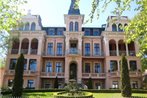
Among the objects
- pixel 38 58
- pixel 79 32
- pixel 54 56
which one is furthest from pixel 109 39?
pixel 38 58

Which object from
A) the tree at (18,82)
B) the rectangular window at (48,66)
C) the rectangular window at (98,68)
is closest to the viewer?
the tree at (18,82)

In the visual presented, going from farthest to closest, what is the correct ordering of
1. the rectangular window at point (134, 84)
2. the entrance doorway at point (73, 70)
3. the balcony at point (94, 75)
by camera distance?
the entrance doorway at point (73, 70) < the balcony at point (94, 75) < the rectangular window at point (134, 84)

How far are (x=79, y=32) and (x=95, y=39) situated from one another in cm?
397

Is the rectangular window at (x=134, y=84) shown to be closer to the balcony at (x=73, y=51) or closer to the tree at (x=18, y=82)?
the balcony at (x=73, y=51)

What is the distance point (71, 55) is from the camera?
34938 millimetres

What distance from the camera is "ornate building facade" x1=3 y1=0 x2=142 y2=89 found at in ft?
112

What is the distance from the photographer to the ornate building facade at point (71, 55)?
112ft

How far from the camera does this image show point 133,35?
619 inches

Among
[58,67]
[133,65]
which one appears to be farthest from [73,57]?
[133,65]

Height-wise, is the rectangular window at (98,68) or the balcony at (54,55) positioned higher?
the balcony at (54,55)

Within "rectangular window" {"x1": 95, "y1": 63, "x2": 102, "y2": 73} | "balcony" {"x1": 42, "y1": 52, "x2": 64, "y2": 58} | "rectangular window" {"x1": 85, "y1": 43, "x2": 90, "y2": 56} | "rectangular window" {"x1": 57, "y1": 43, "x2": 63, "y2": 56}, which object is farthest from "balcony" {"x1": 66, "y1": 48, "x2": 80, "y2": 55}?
"rectangular window" {"x1": 95, "y1": 63, "x2": 102, "y2": 73}

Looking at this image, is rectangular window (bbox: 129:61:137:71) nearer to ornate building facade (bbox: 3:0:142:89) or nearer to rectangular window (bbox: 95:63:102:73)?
ornate building facade (bbox: 3:0:142:89)

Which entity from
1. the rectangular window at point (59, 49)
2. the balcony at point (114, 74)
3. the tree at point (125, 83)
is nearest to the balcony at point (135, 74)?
the balcony at point (114, 74)

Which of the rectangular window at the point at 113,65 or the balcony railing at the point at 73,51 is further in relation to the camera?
the balcony railing at the point at 73,51
